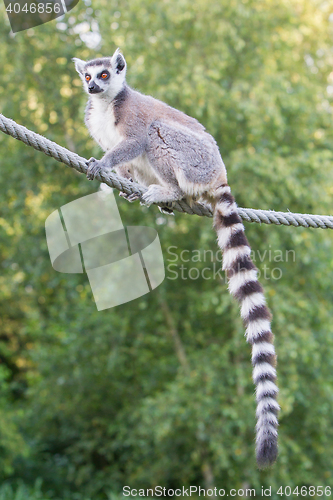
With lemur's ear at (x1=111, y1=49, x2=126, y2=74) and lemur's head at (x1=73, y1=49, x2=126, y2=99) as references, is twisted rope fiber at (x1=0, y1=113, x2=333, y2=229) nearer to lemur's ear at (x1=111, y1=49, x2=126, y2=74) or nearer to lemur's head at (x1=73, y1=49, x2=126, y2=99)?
lemur's head at (x1=73, y1=49, x2=126, y2=99)

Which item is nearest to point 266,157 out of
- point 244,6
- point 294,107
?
point 294,107

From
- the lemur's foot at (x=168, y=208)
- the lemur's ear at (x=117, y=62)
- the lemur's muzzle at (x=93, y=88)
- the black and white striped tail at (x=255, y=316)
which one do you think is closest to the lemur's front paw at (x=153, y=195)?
the lemur's foot at (x=168, y=208)

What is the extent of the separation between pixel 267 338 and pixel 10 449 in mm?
5927

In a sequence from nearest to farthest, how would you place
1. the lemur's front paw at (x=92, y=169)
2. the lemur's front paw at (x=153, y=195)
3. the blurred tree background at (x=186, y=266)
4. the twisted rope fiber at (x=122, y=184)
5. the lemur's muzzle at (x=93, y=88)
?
the twisted rope fiber at (x=122, y=184) → the lemur's front paw at (x=92, y=169) → the lemur's front paw at (x=153, y=195) → the lemur's muzzle at (x=93, y=88) → the blurred tree background at (x=186, y=266)

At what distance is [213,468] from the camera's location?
7234 millimetres

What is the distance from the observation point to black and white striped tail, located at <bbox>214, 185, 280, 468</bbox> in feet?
6.80

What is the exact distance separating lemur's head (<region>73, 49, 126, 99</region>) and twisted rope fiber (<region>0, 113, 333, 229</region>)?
0.74m

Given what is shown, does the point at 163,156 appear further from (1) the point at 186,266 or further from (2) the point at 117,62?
(1) the point at 186,266

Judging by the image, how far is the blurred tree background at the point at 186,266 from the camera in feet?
20.2

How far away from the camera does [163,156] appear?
3.14 metres

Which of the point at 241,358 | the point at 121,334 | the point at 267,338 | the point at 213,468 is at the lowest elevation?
the point at 213,468

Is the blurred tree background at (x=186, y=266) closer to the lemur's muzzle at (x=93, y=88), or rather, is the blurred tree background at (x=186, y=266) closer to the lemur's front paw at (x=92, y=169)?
the lemur's muzzle at (x=93, y=88)

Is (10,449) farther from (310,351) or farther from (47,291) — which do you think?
(310,351)

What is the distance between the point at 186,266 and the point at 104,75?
4.04 meters
